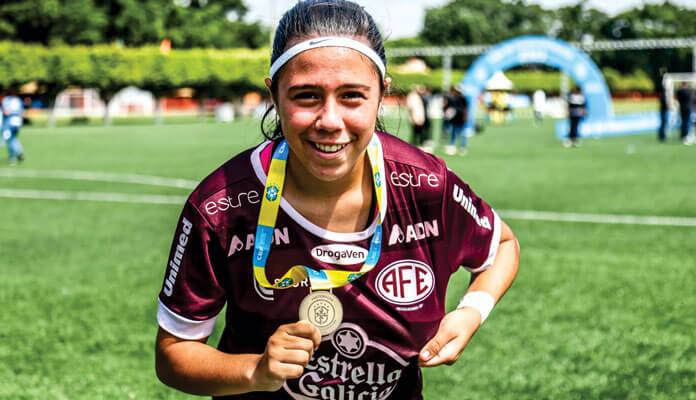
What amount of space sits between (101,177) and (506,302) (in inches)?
491

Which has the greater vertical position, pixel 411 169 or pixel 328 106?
pixel 328 106

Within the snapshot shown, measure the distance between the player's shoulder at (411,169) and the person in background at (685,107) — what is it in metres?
25.3

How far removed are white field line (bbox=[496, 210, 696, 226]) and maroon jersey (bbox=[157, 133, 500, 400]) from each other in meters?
8.16

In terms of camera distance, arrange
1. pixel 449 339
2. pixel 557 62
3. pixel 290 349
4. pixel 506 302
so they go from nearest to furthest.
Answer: pixel 290 349 < pixel 449 339 < pixel 506 302 < pixel 557 62

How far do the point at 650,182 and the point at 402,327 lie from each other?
13433mm

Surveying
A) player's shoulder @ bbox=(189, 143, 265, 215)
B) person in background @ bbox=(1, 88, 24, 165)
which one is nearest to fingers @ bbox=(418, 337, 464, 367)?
player's shoulder @ bbox=(189, 143, 265, 215)

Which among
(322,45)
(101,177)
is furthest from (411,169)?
(101,177)

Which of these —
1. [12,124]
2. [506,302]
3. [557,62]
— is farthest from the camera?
[557,62]

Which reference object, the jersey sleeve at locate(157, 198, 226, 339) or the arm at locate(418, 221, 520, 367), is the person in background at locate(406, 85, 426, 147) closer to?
the arm at locate(418, 221, 520, 367)

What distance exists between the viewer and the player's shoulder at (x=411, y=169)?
7.80 ft

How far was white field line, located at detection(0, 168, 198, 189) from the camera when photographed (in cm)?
1506

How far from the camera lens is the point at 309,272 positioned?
2264mm

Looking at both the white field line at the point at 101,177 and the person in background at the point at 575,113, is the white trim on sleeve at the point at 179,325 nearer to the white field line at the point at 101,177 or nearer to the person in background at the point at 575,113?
the white field line at the point at 101,177

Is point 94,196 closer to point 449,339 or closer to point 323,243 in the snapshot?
point 323,243
